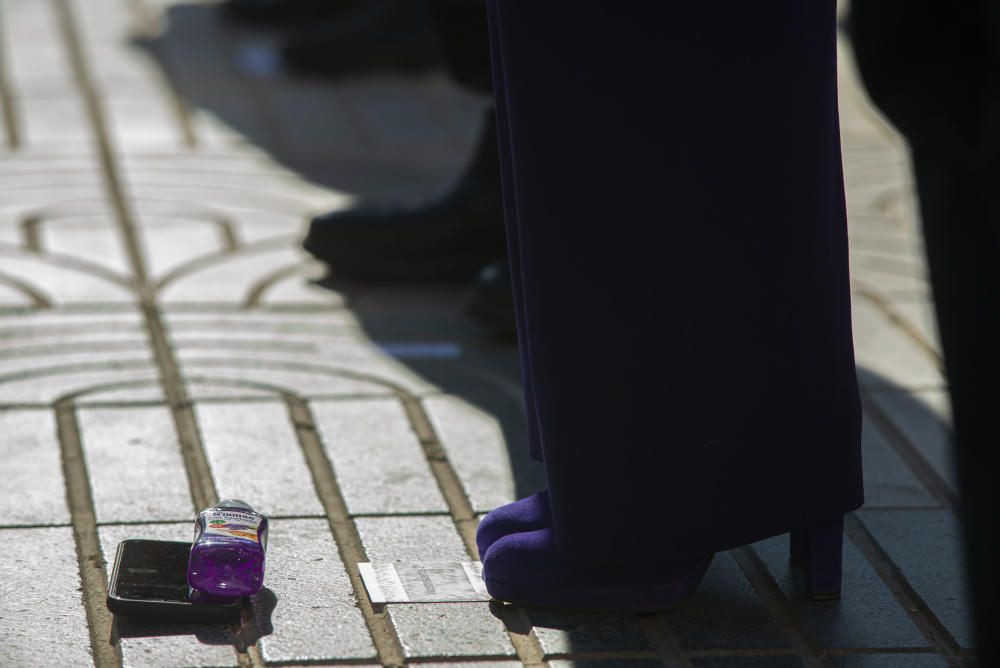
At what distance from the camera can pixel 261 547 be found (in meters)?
1.73

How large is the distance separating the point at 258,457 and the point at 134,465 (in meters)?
0.17

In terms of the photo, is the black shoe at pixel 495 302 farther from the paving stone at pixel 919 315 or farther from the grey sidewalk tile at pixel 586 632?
the grey sidewalk tile at pixel 586 632

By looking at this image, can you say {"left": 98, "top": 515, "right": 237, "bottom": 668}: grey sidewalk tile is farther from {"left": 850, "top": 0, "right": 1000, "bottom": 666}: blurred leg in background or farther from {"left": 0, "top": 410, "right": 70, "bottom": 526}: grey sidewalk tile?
{"left": 850, "top": 0, "right": 1000, "bottom": 666}: blurred leg in background

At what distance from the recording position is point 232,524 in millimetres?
1773

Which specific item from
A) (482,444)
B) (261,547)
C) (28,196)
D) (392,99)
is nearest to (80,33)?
(392,99)

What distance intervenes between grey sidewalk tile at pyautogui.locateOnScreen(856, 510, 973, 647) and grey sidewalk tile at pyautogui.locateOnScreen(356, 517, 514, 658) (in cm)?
51

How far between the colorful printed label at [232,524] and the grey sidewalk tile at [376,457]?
224 mm

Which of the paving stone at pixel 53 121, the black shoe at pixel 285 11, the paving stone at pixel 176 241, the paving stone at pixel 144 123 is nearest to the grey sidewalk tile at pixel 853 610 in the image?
the paving stone at pixel 176 241

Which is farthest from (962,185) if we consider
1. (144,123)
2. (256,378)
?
(144,123)

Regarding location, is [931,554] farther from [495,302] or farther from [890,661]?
[495,302]

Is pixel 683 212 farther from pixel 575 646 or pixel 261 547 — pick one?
pixel 261 547

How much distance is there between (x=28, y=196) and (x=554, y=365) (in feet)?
7.45

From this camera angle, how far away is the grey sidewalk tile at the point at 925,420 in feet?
7.31

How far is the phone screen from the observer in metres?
1.69
